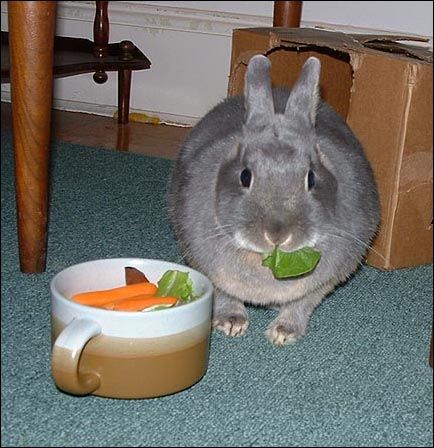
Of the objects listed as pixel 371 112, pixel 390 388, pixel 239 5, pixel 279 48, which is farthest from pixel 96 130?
pixel 390 388

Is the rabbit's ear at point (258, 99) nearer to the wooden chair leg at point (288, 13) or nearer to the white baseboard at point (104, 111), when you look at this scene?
the wooden chair leg at point (288, 13)

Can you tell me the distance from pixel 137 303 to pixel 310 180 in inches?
12.5

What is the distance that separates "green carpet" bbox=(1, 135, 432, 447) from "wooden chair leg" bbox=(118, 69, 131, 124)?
1.02 metres

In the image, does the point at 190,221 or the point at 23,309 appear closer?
the point at 23,309

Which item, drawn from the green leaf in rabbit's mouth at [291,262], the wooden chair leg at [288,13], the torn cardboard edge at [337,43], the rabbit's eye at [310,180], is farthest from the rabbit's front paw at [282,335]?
the wooden chair leg at [288,13]

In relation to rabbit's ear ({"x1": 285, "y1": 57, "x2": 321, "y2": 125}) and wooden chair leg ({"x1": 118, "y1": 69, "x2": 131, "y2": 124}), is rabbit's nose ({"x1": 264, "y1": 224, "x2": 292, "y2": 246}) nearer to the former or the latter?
rabbit's ear ({"x1": 285, "y1": 57, "x2": 321, "y2": 125})

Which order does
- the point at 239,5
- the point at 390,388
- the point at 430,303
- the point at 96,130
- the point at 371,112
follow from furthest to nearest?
the point at 96,130 < the point at 239,5 < the point at 371,112 < the point at 430,303 < the point at 390,388

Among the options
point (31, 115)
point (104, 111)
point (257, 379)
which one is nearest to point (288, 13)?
point (104, 111)

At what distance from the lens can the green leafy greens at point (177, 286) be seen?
115 cm

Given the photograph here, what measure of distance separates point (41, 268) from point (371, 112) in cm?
72

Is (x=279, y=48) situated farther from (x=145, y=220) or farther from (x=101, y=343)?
(x=101, y=343)

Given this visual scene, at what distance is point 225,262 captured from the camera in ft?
4.41

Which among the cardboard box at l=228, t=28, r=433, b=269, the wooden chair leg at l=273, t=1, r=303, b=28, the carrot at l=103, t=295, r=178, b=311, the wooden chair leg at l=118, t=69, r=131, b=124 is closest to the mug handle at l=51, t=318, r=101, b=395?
the carrot at l=103, t=295, r=178, b=311

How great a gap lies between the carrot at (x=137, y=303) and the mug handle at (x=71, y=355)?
100 mm
